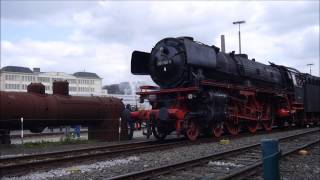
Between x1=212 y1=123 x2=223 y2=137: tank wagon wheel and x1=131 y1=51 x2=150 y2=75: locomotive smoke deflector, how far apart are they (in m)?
3.51

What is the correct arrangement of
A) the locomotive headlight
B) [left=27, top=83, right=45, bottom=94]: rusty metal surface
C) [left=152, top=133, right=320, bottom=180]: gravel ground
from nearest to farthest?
1. [left=152, top=133, right=320, bottom=180]: gravel ground
2. the locomotive headlight
3. [left=27, top=83, right=45, bottom=94]: rusty metal surface

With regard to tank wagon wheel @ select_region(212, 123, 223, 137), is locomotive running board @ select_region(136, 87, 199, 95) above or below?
above

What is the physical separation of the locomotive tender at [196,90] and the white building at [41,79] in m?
62.6

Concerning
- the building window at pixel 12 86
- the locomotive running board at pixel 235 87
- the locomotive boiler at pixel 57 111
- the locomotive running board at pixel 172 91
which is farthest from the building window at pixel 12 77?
the locomotive running board at pixel 172 91

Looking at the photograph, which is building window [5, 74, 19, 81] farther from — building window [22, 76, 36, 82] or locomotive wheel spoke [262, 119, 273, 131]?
locomotive wheel spoke [262, 119, 273, 131]

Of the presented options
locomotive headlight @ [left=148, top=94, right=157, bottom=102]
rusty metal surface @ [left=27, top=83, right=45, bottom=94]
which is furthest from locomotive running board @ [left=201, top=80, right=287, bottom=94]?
rusty metal surface @ [left=27, top=83, right=45, bottom=94]

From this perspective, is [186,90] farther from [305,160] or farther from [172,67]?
[305,160]

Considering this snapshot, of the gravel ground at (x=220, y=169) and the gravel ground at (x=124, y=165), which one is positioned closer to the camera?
the gravel ground at (x=220, y=169)

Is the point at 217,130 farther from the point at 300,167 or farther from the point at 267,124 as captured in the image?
the point at 300,167

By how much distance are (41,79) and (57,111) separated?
8247cm

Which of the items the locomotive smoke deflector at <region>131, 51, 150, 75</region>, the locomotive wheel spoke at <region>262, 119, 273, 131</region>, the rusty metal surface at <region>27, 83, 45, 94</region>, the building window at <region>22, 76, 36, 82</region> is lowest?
the locomotive wheel spoke at <region>262, 119, 273, 131</region>

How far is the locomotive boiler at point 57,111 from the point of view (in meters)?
15.9

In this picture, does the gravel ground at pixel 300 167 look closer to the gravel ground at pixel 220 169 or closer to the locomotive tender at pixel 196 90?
the gravel ground at pixel 220 169

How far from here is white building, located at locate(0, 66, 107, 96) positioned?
295ft
